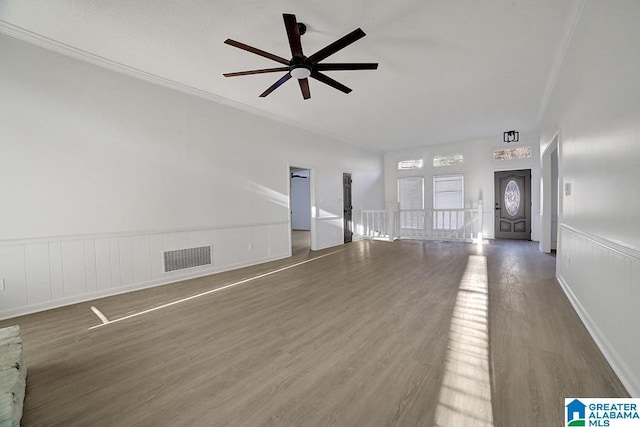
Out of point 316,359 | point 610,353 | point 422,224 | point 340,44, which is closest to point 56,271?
point 316,359

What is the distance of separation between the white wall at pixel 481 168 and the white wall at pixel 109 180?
18.9 ft

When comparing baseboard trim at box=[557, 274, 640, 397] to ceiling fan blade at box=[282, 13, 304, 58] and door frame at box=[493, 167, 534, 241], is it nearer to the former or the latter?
ceiling fan blade at box=[282, 13, 304, 58]

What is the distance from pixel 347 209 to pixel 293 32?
6.07m

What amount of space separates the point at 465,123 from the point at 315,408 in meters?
6.83

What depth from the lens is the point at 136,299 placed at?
11.3 feet

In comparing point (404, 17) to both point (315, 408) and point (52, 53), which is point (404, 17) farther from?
point (52, 53)

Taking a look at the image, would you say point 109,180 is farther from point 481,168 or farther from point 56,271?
point 481,168

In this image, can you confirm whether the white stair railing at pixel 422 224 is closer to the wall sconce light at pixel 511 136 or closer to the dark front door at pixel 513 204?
the dark front door at pixel 513 204

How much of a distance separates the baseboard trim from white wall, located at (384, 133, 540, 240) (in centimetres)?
573

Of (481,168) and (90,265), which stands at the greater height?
(481,168)

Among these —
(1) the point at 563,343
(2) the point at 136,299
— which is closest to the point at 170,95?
(2) the point at 136,299

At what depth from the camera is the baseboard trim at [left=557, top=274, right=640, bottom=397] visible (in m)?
1.57

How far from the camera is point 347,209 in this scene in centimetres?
816

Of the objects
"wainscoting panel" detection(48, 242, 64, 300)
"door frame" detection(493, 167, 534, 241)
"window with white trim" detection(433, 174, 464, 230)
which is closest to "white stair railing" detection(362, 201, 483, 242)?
"window with white trim" detection(433, 174, 464, 230)
